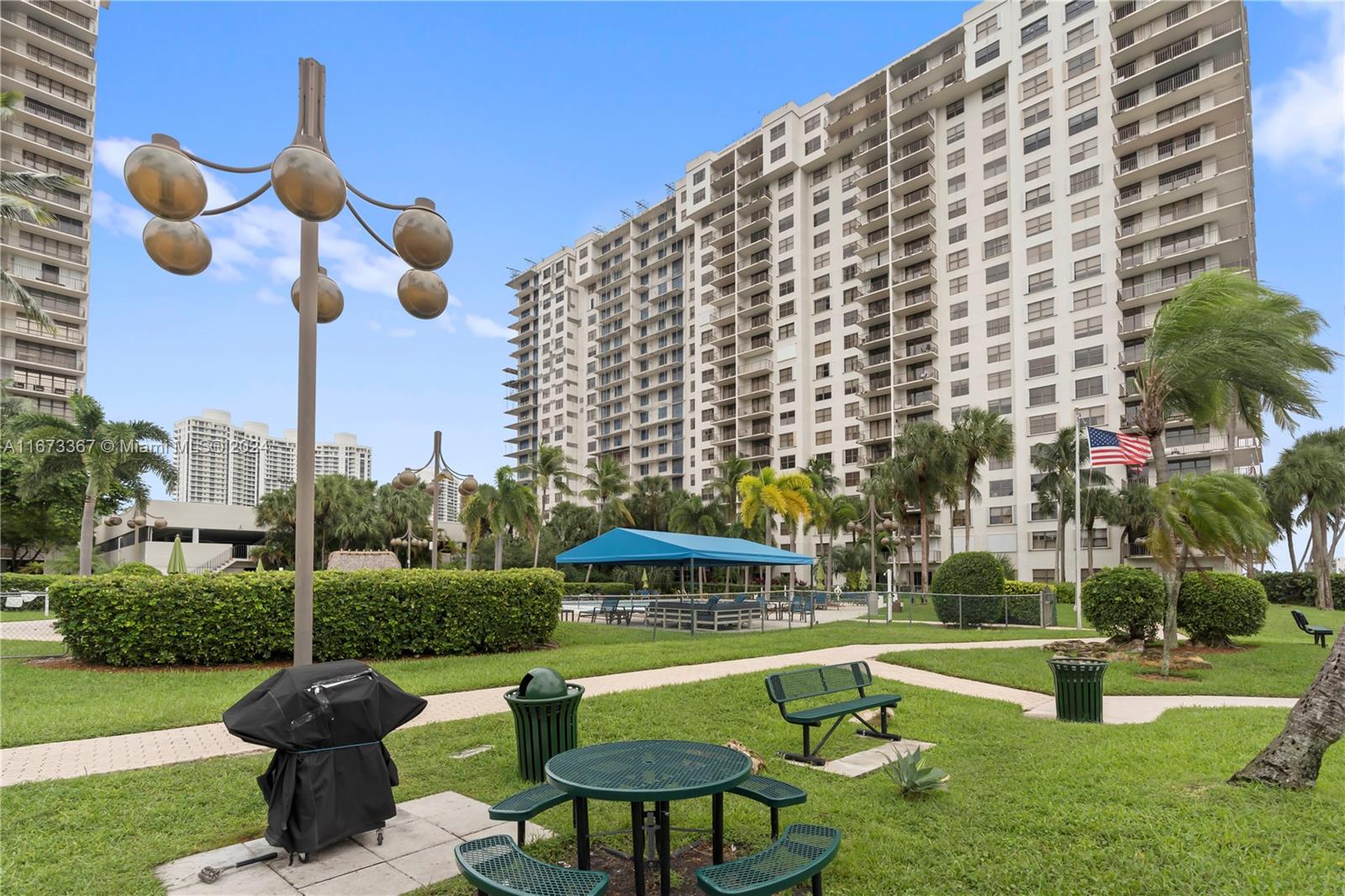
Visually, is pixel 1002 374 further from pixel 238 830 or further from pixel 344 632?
pixel 238 830

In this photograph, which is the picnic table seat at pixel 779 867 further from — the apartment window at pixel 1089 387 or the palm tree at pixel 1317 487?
the apartment window at pixel 1089 387

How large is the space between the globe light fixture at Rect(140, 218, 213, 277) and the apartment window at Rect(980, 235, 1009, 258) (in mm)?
63949

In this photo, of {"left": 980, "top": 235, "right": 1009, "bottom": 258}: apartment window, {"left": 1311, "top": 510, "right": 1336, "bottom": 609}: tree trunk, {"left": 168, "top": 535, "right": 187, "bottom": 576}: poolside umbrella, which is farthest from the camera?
{"left": 980, "top": 235, "right": 1009, "bottom": 258}: apartment window

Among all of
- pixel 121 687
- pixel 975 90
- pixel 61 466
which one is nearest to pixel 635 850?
pixel 121 687

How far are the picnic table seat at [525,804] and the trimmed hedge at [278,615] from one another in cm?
1060

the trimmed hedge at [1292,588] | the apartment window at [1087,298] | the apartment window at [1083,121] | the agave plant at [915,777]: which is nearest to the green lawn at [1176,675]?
the agave plant at [915,777]

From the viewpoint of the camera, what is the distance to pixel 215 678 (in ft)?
40.3

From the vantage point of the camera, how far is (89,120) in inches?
2685

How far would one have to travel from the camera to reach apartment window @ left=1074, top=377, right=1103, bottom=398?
176 feet

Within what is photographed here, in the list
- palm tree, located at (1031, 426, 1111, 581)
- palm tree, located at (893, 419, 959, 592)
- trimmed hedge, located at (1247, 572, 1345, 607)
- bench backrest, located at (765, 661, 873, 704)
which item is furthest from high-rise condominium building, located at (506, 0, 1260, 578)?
bench backrest, located at (765, 661, 873, 704)

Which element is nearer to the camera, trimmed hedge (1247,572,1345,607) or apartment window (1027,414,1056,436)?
trimmed hedge (1247,572,1345,607)

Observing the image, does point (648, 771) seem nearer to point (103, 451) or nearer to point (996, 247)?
point (103, 451)

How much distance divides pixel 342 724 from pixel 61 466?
139 feet

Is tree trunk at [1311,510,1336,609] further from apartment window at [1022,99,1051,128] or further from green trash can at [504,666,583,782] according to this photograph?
green trash can at [504,666,583,782]
